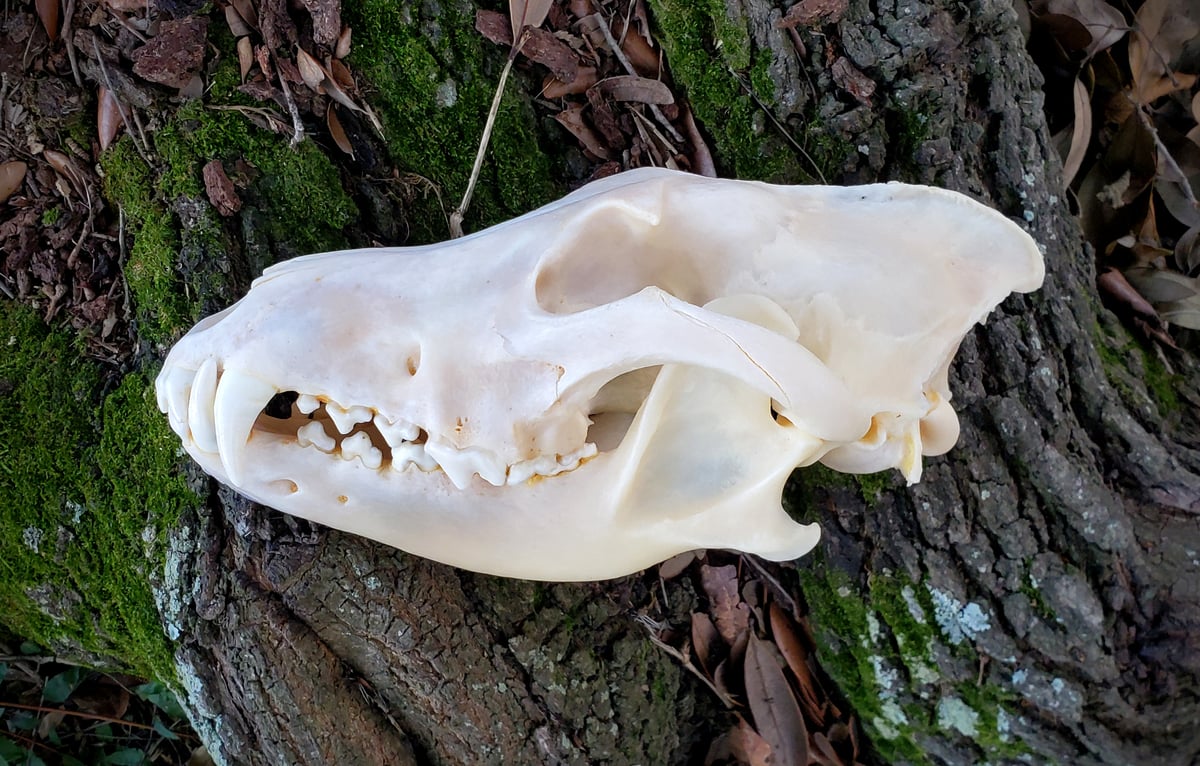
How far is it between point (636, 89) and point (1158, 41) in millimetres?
1759

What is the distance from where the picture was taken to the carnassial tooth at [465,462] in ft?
4.11

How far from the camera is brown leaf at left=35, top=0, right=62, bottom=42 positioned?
1.75 m

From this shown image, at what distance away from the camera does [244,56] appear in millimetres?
1745

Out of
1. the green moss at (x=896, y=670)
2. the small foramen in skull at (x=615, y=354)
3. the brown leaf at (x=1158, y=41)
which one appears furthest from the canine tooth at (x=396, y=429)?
the brown leaf at (x=1158, y=41)

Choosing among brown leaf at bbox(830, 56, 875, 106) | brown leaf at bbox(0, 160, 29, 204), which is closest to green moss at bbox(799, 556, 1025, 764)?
brown leaf at bbox(830, 56, 875, 106)

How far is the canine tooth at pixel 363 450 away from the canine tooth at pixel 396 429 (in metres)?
0.08

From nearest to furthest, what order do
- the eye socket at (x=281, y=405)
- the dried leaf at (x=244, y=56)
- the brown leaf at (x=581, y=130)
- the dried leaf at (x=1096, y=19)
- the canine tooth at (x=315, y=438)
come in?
1. the canine tooth at (x=315, y=438)
2. the eye socket at (x=281, y=405)
3. the dried leaf at (x=244, y=56)
4. the brown leaf at (x=581, y=130)
5. the dried leaf at (x=1096, y=19)

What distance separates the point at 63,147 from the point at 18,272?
31cm

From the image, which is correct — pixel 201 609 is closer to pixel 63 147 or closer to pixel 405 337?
pixel 405 337

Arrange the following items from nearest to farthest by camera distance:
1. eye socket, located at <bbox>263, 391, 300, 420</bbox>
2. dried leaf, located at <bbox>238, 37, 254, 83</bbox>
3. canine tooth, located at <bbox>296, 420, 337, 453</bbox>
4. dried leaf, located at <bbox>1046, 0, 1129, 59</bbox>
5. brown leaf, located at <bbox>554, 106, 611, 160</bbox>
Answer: canine tooth, located at <bbox>296, 420, 337, 453</bbox>
eye socket, located at <bbox>263, 391, 300, 420</bbox>
dried leaf, located at <bbox>238, 37, 254, 83</bbox>
brown leaf, located at <bbox>554, 106, 611, 160</bbox>
dried leaf, located at <bbox>1046, 0, 1129, 59</bbox>

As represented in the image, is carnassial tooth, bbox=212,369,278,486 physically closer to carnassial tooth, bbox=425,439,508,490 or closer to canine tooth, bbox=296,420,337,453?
canine tooth, bbox=296,420,337,453

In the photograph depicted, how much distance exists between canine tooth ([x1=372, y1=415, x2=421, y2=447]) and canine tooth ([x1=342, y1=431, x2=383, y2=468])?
0.08 metres

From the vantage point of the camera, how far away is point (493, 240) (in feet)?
4.33

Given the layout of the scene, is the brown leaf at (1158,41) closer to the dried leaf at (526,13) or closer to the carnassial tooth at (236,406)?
the dried leaf at (526,13)
